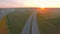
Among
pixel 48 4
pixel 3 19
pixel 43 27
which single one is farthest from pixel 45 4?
pixel 3 19

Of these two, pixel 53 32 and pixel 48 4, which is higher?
pixel 48 4

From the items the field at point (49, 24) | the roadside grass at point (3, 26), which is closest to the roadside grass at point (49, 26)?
the field at point (49, 24)

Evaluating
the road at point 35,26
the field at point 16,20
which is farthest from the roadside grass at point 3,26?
the road at point 35,26

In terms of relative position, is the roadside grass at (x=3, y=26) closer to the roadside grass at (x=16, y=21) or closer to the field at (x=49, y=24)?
the roadside grass at (x=16, y=21)

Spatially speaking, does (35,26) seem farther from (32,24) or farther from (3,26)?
(3,26)

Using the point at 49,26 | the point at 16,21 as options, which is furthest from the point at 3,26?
the point at 49,26

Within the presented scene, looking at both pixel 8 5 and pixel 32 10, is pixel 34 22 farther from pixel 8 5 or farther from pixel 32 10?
pixel 8 5

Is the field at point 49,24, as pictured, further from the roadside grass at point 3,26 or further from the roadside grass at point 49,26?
the roadside grass at point 3,26
